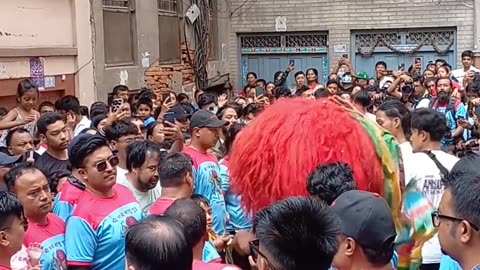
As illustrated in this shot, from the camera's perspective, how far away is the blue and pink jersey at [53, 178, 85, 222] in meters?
4.25

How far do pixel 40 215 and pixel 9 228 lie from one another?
55 centimetres

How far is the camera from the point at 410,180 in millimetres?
4672

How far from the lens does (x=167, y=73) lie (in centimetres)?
1358

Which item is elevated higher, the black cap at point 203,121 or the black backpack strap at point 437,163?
the black cap at point 203,121

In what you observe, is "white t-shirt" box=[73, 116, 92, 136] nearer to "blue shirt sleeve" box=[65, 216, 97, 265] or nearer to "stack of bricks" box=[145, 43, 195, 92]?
"blue shirt sleeve" box=[65, 216, 97, 265]

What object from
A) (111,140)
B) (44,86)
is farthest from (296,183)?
(44,86)

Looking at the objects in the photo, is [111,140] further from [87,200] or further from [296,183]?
[296,183]

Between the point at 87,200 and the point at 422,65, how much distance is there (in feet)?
43.2

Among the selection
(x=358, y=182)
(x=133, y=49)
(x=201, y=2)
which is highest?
(x=201, y=2)

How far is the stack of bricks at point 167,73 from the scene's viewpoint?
12898mm

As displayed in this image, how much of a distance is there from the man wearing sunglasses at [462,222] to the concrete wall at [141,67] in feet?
28.1

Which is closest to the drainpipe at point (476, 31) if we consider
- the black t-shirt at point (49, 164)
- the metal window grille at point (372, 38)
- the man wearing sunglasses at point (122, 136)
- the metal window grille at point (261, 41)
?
the metal window grille at point (372, 38)

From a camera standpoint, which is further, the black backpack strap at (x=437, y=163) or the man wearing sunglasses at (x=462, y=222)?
the black backpack strap at (x=437, y=163)

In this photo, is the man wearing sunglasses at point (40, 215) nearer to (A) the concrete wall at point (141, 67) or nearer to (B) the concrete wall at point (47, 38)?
(B) the concrete wall at point (47, 38)
